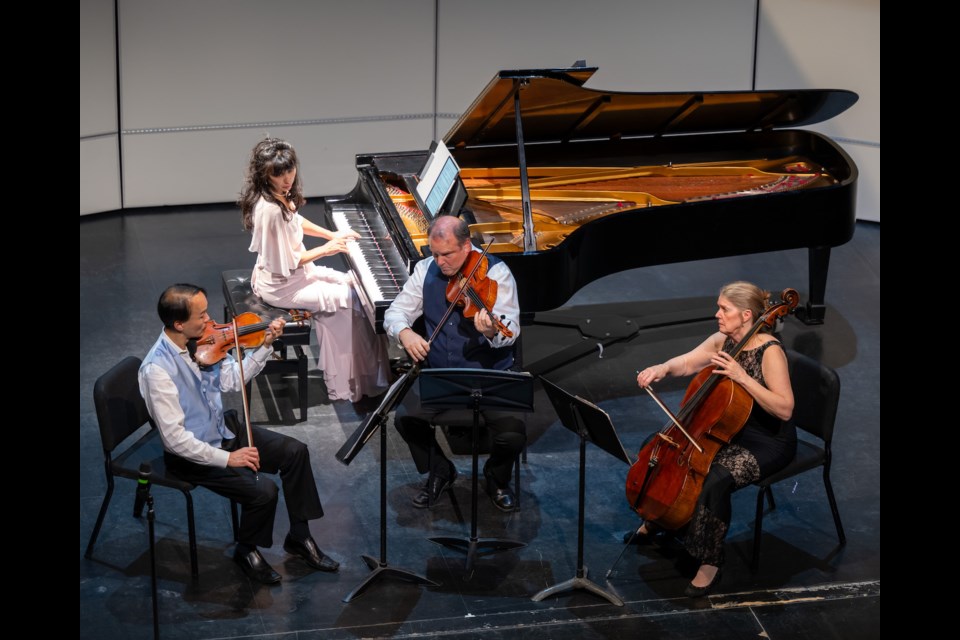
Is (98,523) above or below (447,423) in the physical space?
below

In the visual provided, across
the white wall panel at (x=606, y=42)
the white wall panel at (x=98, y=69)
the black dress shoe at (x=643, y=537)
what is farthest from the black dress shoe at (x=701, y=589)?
the white wall panel at (x=98, y=69)

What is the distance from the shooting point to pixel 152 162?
28.5 ft

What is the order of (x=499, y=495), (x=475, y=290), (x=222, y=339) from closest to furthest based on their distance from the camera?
(x=222, y=339) → (x=475, y=290) → (x=499, y=495)

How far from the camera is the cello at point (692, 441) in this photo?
435 cm

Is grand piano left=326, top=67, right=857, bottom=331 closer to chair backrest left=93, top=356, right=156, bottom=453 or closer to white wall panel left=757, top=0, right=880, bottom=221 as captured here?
chair backrest left=93, top=356, right=156, bottom=453

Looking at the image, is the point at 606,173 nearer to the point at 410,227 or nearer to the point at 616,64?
the point at 410,227

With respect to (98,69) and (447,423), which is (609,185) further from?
(98,69)

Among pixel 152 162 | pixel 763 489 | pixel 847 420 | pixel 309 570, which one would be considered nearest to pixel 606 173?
pixel 847 420

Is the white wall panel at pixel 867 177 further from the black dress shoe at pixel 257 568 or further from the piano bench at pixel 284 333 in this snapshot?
the black dress shoe at pixel 257 568

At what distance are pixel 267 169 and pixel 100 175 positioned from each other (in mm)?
3581

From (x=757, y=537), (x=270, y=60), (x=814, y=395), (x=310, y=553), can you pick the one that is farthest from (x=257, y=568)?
(x=270, y=60)

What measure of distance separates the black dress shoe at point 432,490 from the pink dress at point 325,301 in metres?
0.94

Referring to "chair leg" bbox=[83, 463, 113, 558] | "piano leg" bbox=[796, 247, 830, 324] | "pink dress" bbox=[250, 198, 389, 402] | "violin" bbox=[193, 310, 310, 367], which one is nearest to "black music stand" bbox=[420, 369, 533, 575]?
"violin" bbox=[193, 310, 310, 367]

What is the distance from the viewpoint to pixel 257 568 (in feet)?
14.8
